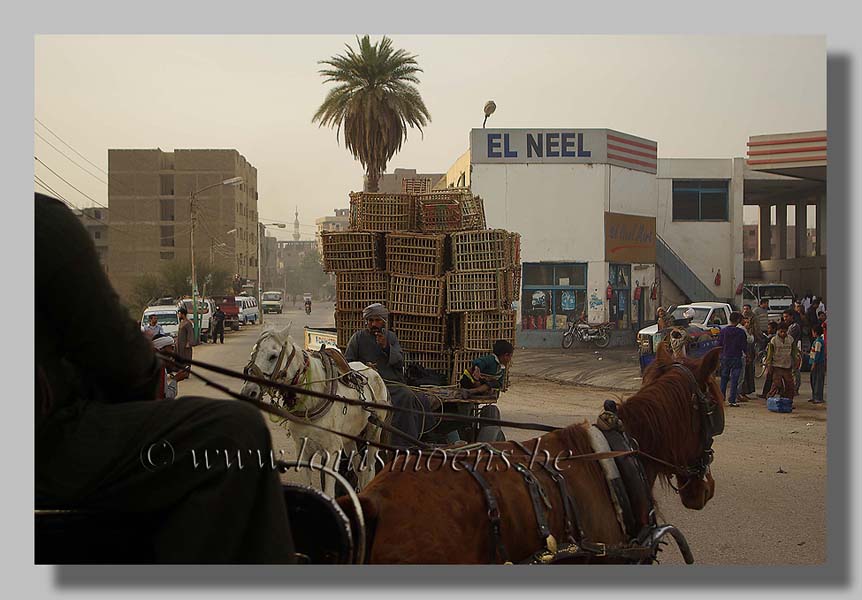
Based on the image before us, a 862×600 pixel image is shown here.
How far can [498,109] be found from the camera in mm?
6816

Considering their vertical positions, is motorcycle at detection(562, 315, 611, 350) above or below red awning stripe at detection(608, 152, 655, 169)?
below

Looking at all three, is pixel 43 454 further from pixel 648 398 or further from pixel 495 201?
pixel 495 201

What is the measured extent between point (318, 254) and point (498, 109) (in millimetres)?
2834

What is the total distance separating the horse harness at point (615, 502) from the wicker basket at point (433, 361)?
412 cm

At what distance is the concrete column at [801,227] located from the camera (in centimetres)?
655

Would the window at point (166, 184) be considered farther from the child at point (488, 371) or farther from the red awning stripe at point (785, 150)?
the red awning stripe at point (785, 150)

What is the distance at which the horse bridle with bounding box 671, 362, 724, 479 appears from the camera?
458 cm

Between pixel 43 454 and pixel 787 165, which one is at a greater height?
pixel 787 165

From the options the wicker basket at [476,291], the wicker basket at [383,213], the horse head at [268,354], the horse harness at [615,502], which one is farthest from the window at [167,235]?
the horse harness at [615,502]

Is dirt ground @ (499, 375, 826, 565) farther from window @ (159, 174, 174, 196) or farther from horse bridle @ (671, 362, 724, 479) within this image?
window @ (159, 174, 174, 196)

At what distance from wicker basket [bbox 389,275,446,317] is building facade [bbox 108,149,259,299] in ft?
6.07

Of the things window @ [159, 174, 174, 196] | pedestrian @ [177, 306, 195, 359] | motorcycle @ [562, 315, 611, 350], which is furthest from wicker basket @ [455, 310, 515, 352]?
window @ [159, 174, 174, 196]

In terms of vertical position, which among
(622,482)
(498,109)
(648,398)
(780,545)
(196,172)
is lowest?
(780,545)

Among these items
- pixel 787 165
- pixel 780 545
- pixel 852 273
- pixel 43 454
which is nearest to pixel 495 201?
pixel 787 165
